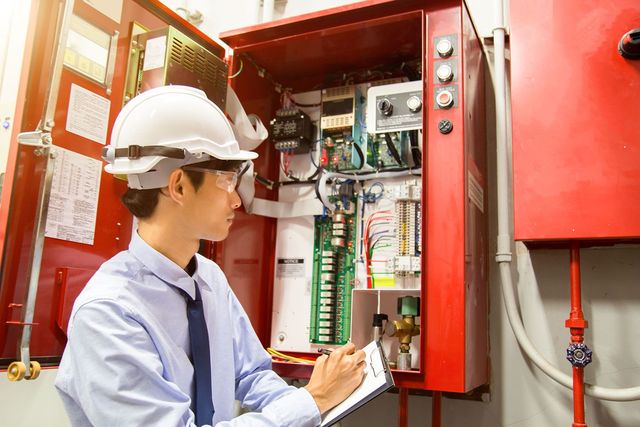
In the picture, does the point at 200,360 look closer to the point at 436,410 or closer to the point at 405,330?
the point at 405,330

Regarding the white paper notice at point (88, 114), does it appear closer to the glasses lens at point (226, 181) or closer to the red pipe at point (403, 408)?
the glasses lens at point (226, 181)

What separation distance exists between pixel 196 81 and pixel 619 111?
125cm

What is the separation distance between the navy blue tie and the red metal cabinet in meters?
0.90

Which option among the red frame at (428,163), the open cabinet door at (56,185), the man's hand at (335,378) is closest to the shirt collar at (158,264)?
the open cabinet door at (56,185)

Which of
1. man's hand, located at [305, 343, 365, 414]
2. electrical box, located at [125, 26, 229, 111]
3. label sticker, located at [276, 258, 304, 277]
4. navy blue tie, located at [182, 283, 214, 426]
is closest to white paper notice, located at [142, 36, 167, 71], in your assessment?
electrical box, located at [125, 26, 229, 111]

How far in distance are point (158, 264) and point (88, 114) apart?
551 millimetres

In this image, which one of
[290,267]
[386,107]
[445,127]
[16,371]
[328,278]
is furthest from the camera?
[290,267]

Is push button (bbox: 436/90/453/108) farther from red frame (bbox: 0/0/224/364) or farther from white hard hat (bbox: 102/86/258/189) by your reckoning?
red frame (bbox: 0/0/224/364)

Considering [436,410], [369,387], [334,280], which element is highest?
[334,280]

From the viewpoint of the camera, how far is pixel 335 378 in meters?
1.26

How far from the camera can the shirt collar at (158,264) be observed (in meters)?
1.23

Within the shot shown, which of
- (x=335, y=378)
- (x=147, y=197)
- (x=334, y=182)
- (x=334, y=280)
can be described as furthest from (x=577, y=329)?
(x=147, y=197)

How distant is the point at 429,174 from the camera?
157 centimetres

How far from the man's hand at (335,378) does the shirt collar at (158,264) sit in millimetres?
378
